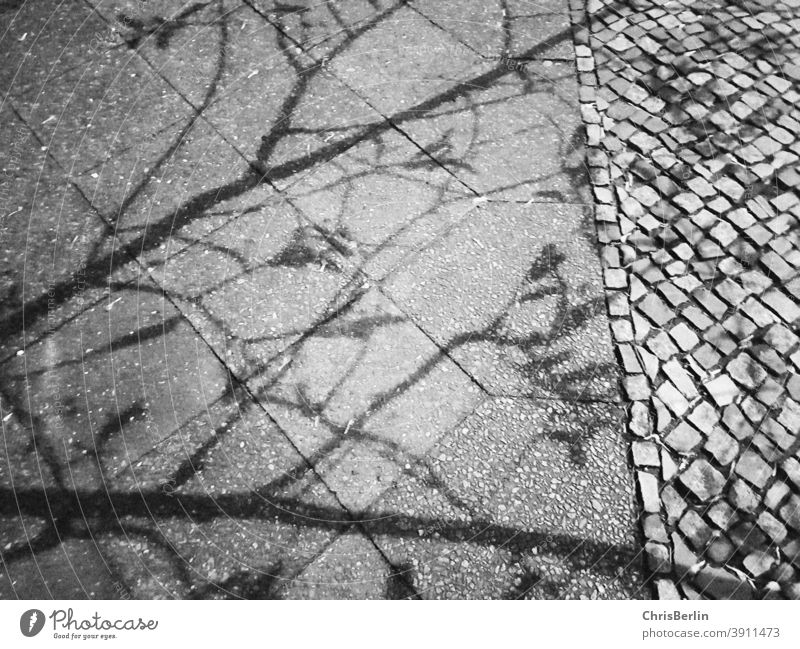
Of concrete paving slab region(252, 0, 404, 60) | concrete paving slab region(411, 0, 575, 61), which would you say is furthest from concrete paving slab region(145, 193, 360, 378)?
concrete paving slab region(411, 0, 575, 61)

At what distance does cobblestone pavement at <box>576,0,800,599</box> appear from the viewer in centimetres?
326

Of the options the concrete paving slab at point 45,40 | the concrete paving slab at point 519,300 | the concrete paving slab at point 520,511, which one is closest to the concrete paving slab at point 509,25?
the concrete paving slab at point 519,300

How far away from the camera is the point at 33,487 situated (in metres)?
3.32

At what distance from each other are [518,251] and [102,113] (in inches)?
110

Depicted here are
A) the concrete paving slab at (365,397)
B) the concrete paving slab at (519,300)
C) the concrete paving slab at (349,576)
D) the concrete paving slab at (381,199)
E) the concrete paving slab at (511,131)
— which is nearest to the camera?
the concrete paving slab at (349,576)

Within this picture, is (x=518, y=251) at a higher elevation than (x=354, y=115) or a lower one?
lower

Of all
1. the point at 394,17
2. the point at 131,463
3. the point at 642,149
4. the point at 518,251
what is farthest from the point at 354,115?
the point at 131,463

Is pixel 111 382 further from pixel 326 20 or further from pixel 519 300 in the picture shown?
pixel 326 20

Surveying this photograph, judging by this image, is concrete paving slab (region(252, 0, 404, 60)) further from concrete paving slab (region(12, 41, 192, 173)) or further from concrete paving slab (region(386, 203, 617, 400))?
concrete paving slab (region(386, 203, 617, 400))

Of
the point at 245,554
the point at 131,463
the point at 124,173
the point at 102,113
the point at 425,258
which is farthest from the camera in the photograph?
the point at 102,113

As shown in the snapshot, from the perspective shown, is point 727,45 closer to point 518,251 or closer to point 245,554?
point 518,251

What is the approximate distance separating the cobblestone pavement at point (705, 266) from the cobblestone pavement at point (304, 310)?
12 centimetres

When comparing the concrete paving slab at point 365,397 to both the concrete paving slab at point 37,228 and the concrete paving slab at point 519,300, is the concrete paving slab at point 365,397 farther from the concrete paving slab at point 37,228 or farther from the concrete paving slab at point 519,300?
the concrete paving slab at point 37,228

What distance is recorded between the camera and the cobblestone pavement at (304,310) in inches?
126
